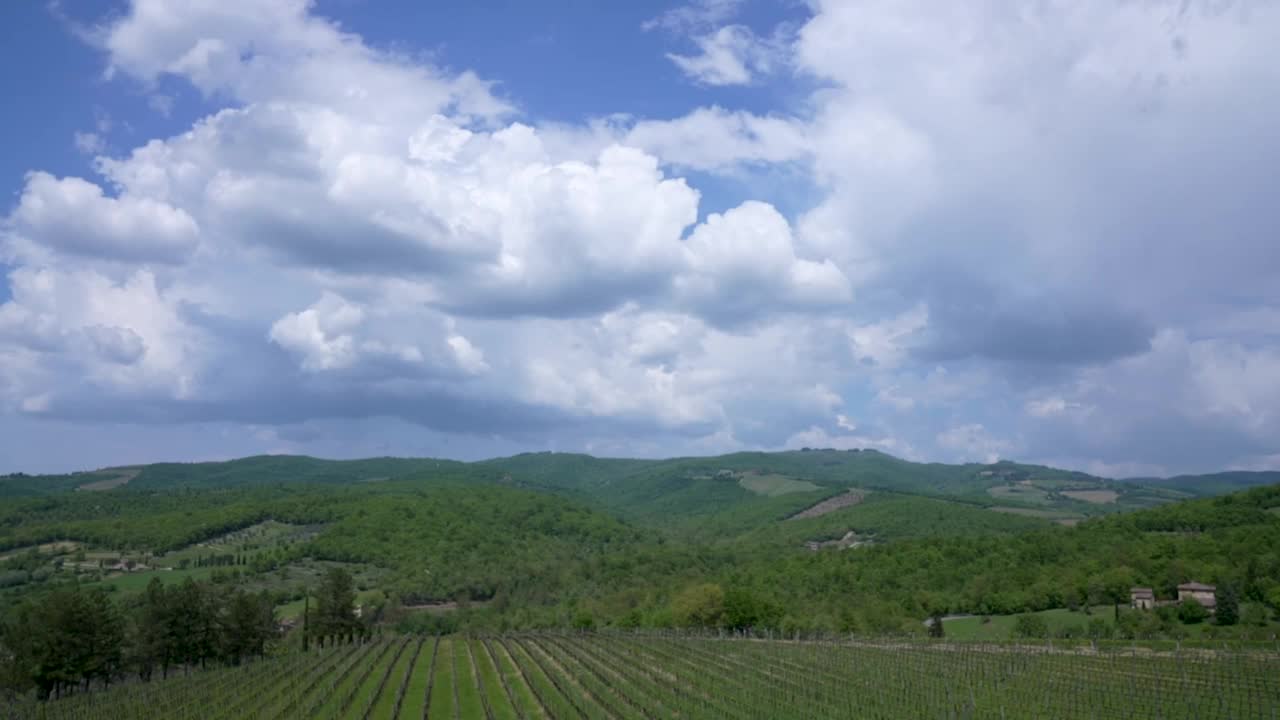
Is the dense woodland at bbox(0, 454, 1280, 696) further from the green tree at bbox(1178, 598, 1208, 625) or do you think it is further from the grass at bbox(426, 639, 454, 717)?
the grass at bbox(426, 639, 454, 717)

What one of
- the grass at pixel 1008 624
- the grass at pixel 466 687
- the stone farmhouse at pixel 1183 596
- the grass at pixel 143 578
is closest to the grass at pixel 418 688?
the grass at pixel 466 687

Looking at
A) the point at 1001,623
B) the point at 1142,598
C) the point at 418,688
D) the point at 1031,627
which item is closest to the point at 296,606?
the point at 418,688

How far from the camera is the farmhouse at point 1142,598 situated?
77.2 m

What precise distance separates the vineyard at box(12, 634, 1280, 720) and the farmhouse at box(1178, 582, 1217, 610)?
1920 centimetres

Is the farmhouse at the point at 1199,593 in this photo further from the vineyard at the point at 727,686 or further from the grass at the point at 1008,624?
the vineyard at the point at 727,686

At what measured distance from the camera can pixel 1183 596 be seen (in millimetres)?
75625

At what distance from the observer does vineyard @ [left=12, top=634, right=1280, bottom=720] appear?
42844mm

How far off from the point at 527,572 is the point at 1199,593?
314 feet

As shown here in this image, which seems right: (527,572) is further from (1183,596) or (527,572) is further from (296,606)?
(1183,596)

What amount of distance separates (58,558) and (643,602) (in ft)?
287

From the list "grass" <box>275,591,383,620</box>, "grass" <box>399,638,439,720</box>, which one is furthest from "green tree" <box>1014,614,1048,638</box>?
"grass" <box>275,591,383,620</box>

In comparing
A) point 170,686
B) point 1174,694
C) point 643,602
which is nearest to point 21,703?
point 170,686

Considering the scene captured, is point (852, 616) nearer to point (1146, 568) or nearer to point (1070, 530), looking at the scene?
point (1146, 568)

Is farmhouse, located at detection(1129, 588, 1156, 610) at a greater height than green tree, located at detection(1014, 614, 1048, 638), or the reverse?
farmhouse, located at detection(1129, 588, 1156, 610)
